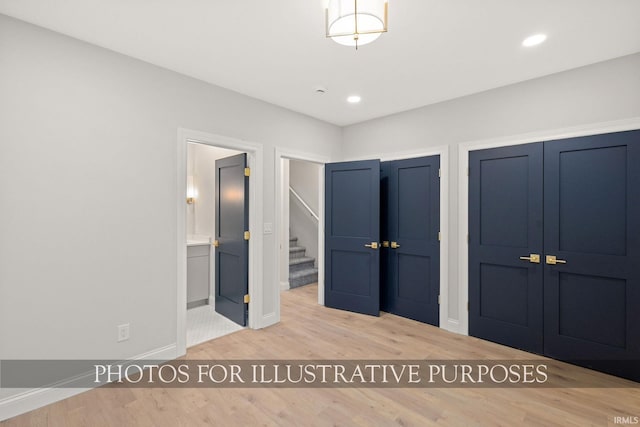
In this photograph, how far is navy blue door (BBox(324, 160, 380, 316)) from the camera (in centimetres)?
390

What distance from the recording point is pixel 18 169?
199 cm

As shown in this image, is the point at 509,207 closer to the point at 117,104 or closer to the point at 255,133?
the point at 255,133

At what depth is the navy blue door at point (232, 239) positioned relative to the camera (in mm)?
3475

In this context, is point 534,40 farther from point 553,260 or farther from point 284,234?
point 284,234

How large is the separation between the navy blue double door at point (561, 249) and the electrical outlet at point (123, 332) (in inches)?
134

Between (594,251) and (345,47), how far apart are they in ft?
9.05

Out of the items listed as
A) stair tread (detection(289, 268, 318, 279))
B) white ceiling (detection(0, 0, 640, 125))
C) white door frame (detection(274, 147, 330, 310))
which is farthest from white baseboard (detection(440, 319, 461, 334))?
stair tread (detection(289, 268, 318, 279))

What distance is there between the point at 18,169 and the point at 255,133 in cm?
202

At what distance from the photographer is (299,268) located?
5.84 meters

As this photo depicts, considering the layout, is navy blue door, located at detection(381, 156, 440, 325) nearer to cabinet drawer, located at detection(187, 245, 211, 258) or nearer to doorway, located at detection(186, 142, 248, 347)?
doorway, located at detection(186, 142, 248, 347)

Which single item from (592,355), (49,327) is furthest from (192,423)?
(592,355)

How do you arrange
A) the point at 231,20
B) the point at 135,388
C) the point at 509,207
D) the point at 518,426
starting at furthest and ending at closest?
1. the point at 509,207
2. the point at 135,388
3. the point at 231,20
4. the point at 518,426

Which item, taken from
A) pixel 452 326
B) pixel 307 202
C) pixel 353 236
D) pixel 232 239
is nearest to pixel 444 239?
pixel 452 326

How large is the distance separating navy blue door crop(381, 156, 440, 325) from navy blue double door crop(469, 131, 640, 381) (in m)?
0.42
